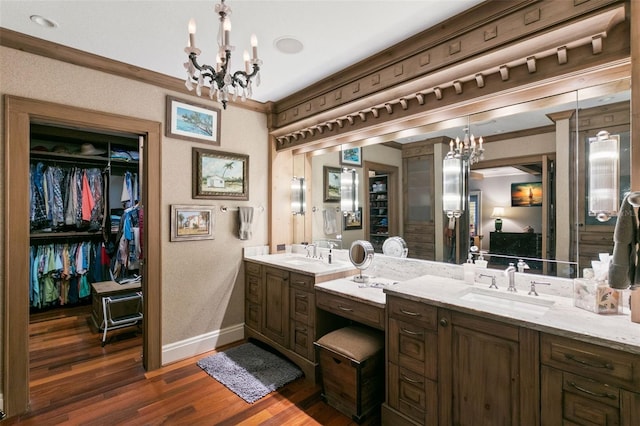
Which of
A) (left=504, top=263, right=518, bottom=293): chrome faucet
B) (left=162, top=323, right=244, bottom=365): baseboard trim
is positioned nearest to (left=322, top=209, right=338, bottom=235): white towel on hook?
(left=162, top=323, right=244, bottom=365): baseboard trim

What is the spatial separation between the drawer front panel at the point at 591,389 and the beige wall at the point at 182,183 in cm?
303

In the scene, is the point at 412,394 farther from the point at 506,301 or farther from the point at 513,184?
the point at 513,184

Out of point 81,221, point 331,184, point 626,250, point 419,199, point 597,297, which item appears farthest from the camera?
point 81,221

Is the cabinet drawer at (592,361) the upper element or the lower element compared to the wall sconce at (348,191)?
lower

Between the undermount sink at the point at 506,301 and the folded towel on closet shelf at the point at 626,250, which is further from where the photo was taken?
the undermount sink at the point at 506,301

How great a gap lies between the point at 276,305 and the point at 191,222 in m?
1.23

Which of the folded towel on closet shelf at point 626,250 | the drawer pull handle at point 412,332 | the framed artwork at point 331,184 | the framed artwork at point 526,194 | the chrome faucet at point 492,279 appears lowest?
the drawer pull handle at point 412,332

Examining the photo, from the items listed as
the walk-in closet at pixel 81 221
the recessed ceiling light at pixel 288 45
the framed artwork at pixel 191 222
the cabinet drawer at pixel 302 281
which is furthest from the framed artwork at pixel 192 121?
the cabinet drawer at pixel 302 281

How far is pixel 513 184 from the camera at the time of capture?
7.29ft

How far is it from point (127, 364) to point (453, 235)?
3299mm

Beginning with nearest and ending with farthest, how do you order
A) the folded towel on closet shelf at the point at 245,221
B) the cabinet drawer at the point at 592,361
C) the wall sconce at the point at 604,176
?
1. the cabinet drawer at the point at 592,361
2. the wall sconce at the point at 604,176
3. the folded towel on closet shelf at the point at 245,221

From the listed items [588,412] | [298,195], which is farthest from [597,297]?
[298,195]

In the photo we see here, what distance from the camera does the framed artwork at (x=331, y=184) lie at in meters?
3.55

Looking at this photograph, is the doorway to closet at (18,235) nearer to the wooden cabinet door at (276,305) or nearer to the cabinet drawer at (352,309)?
the wooden cabinet door at (276,305)
